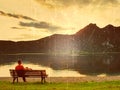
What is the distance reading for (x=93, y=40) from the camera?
946 cm

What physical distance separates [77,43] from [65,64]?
480 millimetres

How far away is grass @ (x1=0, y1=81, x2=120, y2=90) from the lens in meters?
9.16

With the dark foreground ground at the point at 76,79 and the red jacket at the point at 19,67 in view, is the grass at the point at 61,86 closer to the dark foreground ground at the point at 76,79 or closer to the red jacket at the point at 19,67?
the dark foreground ground at the point at 76,79

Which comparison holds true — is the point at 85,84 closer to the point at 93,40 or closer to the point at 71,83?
the point at 71,83

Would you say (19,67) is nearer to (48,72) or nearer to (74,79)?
(48,72)

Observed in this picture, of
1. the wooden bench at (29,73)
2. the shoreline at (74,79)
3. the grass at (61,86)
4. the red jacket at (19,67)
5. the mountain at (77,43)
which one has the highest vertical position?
the mountain at (77,43)

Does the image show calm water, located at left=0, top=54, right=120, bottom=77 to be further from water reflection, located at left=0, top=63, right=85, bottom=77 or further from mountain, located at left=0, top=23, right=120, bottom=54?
mountain, located at left=0, top=23, right=120, bottom=54

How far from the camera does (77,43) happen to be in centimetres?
941

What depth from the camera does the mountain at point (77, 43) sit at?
9320mm

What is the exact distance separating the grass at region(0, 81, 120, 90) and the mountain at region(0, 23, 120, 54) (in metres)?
0.63

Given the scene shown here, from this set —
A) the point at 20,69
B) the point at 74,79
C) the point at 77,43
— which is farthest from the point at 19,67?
the point at 77,43

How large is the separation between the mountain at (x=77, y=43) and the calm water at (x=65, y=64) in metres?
0.13

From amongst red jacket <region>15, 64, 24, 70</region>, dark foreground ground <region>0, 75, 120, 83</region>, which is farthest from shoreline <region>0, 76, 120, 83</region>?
red jacket <region>15, 64, 24, 70</region>

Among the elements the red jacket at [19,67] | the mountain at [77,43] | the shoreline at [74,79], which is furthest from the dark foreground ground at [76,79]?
the mountain at [77,43]
